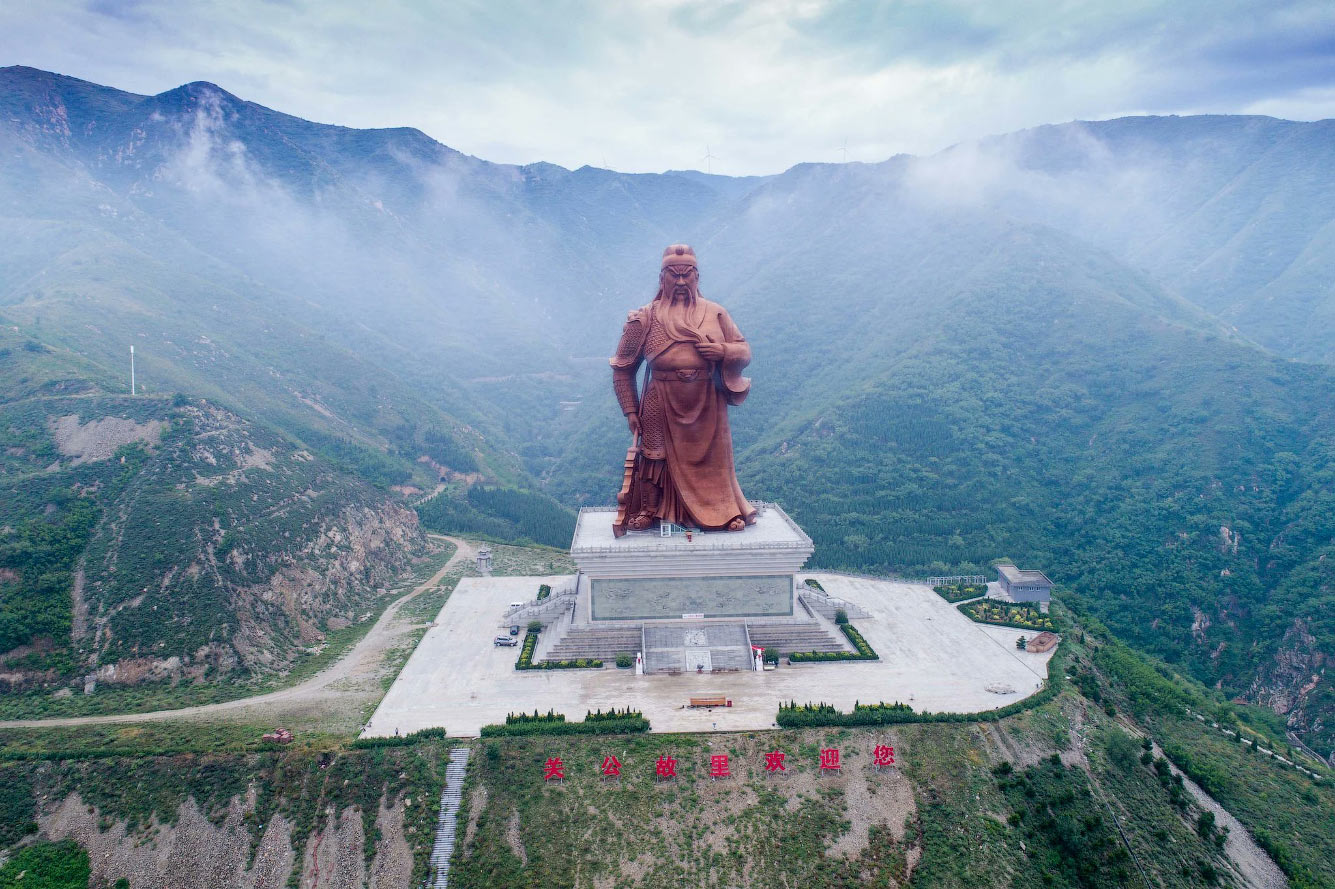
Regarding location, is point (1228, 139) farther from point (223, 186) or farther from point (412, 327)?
point (223, 186)

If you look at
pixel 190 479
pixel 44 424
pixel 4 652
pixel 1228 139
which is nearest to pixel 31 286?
pixel 44 424

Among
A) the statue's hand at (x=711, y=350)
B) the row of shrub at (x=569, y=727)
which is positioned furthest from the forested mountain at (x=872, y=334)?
the row of shrub at (x=569, y=727)

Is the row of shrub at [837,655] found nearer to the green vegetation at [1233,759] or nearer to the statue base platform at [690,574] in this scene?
the statue base platform at [690,574]

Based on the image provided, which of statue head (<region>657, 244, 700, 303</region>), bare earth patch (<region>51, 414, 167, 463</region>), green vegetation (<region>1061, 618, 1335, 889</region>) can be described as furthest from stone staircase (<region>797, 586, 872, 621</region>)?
bare earth patch (<region>51, 414, 167, 463</region>)

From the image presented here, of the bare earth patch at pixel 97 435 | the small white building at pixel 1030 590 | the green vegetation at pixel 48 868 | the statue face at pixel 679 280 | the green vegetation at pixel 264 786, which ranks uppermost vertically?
the statue face at pixel 679 280

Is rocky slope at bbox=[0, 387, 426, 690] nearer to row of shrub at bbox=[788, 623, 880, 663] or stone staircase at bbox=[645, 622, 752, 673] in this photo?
stone staircase at bbox=[645, 622, 752, 673]

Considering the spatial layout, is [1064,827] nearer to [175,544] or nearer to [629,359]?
[629,359]
